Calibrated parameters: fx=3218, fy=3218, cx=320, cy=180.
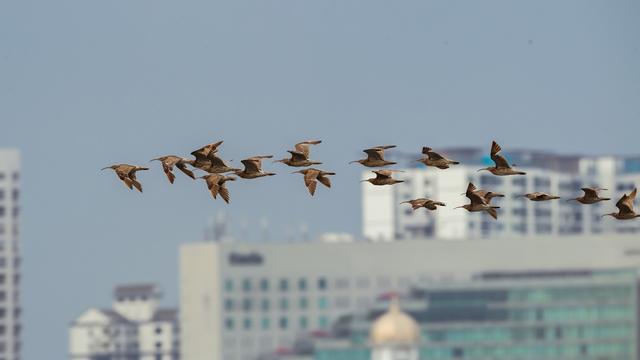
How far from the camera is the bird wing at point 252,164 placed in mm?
54219

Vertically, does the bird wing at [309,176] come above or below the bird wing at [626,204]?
above

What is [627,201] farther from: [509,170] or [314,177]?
[314,177]

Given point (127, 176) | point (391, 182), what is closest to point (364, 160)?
point (391, 182)

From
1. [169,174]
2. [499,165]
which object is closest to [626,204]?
[499,165]

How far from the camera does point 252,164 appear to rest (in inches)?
2140

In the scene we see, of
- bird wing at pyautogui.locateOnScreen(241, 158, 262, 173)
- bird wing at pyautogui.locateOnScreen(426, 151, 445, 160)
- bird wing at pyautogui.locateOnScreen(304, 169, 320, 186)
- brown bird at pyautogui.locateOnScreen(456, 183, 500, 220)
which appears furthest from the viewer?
bird wing at pyautogui.locateOnScreen(304, 169, 320, 186)

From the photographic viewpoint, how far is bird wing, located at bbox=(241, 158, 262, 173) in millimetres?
54219

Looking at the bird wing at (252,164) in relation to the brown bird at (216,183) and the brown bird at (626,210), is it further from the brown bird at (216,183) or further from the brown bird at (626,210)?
the brown bird at (626,210)

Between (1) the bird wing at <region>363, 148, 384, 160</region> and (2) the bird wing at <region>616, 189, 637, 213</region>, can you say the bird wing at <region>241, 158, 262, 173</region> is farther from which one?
(2) the bird wing at <region>616, 189, 637, 213</region>

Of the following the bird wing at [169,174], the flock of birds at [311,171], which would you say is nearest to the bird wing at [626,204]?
the flock of birds at [311,171]

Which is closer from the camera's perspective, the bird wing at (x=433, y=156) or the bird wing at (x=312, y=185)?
the bird wing at (x=433, y=156)

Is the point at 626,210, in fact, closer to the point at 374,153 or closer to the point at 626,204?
the point at 626,204

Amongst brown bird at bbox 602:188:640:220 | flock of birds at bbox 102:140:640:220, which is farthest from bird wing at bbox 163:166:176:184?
brown bird at bbox 602:188:640:220

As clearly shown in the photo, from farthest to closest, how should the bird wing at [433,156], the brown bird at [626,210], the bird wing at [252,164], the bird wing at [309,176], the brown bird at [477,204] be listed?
the bird wing at [309,176], the bird wing at [252,164], the bird wing at [433,156], the brown bird at [477,204], the brown bird at [626,210]
